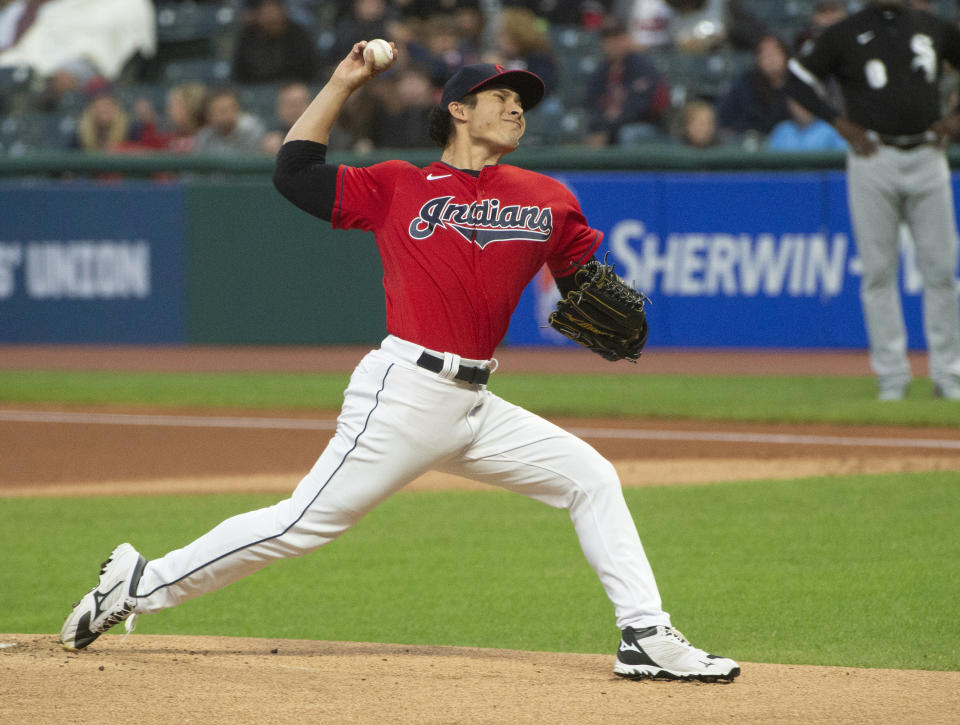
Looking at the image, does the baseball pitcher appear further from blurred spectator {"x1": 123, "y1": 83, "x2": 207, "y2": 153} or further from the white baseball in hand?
blurred spectator {"x1": 123, "y1": 83, "x2": 207, "y2": 153}

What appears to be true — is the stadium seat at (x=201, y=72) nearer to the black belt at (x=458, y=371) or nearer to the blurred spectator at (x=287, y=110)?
the blurred spectator at (x=287, y=110)

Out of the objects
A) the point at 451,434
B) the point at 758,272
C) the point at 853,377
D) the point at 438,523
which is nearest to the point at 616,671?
the point at 451,434

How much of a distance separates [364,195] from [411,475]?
0.80 m

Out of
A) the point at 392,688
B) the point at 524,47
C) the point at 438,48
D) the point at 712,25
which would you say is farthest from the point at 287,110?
the point at 392,688

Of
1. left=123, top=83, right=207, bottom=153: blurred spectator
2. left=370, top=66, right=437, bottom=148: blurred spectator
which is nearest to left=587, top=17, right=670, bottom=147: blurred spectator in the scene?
left=370, top=66, right=437, bottom=148: blurred spectator

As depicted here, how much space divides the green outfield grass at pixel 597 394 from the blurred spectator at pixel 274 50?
15.2 feet

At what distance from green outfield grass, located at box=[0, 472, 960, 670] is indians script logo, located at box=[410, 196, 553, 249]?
1492mm

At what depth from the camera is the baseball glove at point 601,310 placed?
422cm

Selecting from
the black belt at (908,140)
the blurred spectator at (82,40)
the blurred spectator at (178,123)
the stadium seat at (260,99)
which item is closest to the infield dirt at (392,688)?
the black belt at (908,140)

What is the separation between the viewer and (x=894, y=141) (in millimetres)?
8828

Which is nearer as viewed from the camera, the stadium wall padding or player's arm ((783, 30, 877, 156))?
player's arm ((783, 30, 877, 156))

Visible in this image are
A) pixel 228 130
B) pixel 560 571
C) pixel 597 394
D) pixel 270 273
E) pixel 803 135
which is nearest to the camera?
pixel 560 571

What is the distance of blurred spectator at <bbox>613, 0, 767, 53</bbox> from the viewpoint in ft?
46.4

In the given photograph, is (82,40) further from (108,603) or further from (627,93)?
(108,603)
